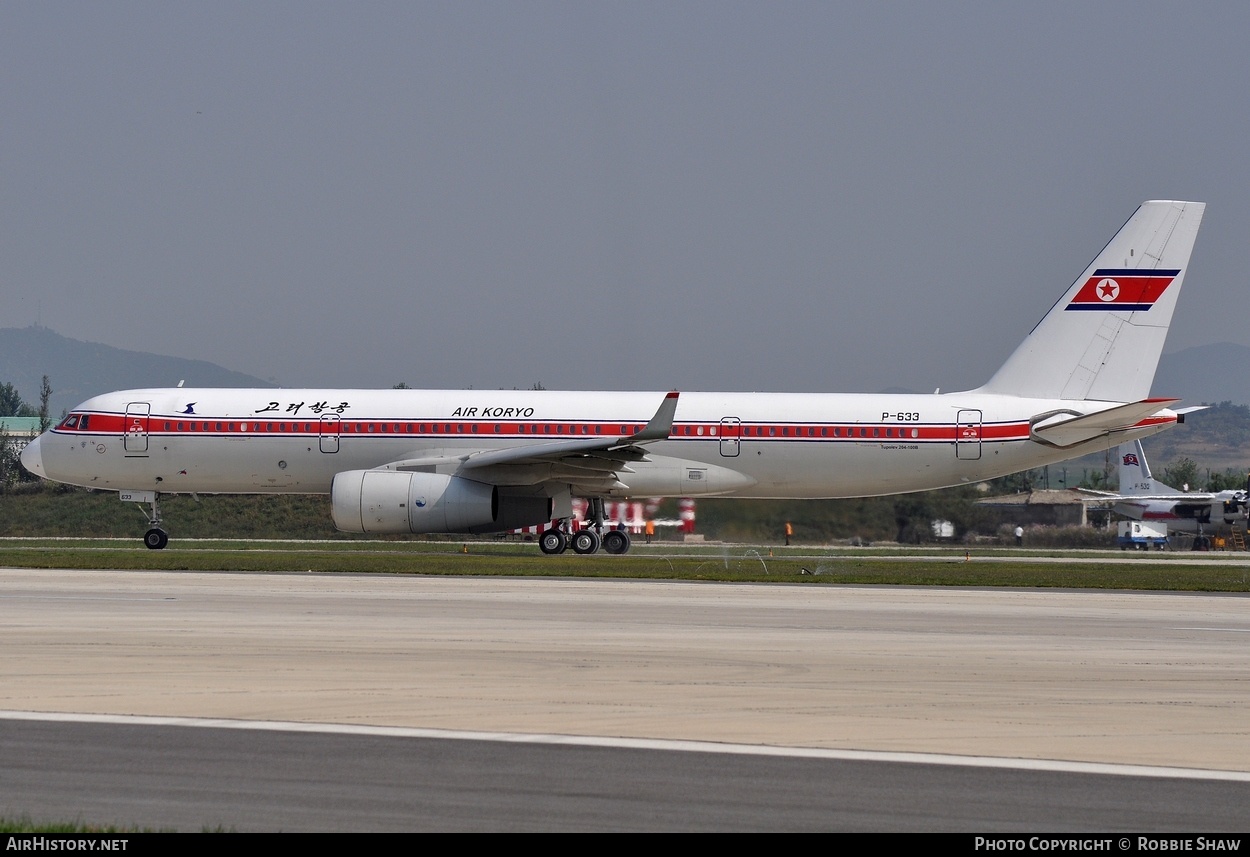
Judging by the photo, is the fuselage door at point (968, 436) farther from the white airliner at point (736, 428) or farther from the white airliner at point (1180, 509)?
the white airliner at point (1180, 509)

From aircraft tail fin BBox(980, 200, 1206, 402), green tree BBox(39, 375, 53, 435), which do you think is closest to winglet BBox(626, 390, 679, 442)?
aircraft tail fin BBox(980, 200, 1206, 402)

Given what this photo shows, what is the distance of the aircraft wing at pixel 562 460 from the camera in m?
32.3

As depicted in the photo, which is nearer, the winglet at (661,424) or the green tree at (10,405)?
the winglet at (661,424)

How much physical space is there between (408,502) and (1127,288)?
1852 cm

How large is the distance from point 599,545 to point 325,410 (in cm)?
772

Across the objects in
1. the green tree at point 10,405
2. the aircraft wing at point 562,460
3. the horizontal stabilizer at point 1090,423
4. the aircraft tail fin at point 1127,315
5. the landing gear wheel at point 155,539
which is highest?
the green tree at point 10,405

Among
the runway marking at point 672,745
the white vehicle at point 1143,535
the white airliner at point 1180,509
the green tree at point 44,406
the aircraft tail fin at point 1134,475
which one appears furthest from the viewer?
the aircraft tail fin at point 1134,475

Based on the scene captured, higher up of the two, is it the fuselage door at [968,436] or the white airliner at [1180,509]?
the fuselage door at [968,436]

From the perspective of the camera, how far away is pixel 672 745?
9.62 metres

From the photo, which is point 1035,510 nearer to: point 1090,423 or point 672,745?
point 1090,423

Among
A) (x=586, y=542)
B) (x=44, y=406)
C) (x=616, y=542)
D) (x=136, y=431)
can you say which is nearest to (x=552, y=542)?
(x=586, y=542)

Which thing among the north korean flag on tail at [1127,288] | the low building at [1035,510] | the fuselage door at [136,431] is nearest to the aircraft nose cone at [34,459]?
the fuselage door at [136,431]

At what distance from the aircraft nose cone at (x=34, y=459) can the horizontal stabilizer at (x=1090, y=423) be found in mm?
25389

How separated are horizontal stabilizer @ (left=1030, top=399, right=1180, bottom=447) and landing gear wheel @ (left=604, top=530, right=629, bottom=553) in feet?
34.6
